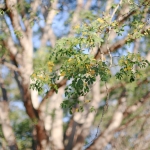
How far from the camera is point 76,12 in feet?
22.5

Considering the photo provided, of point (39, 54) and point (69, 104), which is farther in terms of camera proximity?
point (39, 54)

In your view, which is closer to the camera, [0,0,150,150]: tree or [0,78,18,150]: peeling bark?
[0,0,150,150]: tree

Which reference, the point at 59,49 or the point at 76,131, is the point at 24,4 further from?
the point at 76,131

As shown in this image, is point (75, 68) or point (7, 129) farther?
point (7, 129)

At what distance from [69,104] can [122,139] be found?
4.72 m

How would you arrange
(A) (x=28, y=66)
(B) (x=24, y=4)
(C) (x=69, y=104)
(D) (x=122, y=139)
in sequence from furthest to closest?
1. (D) (x=122, y=139)
2. (A) (x=28, y=66)
3. (B) (x=24, y=4)
4. (C) (x=69, y=104)

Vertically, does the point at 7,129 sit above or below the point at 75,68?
below

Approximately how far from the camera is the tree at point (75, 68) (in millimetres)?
3195

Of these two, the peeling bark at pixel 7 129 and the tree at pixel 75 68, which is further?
the peeling bark at pixel 7 129

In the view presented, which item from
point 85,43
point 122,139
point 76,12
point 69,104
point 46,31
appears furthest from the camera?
point 122,139

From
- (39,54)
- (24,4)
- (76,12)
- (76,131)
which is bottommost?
(76,131)

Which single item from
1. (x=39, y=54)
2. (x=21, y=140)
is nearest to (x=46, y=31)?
(x=39, y=54)

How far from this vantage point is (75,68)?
10.1 feet

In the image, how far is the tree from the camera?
3195 mm
